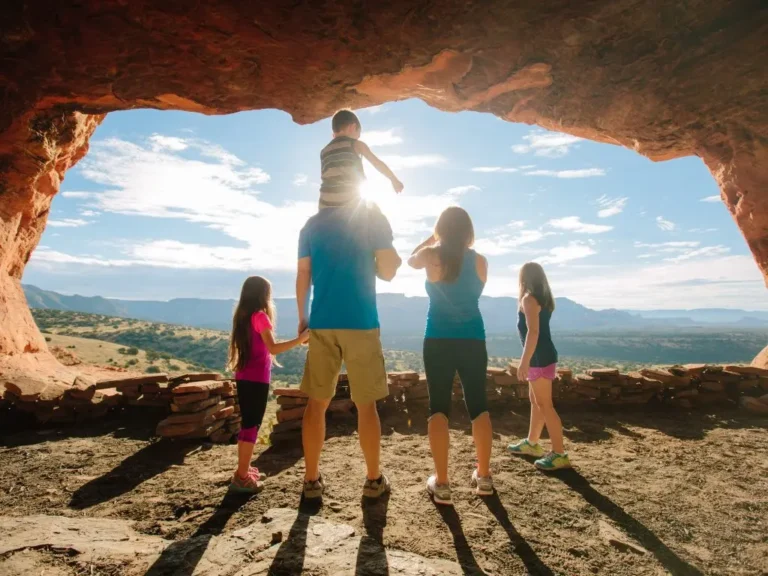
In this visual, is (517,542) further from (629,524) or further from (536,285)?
(536,285)

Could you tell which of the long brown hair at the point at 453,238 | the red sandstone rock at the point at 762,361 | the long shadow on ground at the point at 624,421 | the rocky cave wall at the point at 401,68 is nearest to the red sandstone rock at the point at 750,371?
the long shadow on ground at the point at 624,421

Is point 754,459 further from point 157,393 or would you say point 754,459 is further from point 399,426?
point 157,393

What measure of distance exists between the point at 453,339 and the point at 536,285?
5.10ft

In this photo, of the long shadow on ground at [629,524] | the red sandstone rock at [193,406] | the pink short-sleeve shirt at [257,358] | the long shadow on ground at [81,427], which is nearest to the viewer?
the long shadow on ground at [629,524]

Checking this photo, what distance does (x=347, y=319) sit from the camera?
2852mm

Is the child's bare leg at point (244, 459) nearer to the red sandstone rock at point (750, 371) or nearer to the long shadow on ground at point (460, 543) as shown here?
the long shadow on ground at point (460, 543)

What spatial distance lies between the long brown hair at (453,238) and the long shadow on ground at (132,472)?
11.5ft

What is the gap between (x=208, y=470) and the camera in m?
4.07

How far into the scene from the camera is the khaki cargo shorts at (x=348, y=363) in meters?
2.87

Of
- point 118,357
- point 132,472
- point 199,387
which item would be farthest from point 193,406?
point 118,357

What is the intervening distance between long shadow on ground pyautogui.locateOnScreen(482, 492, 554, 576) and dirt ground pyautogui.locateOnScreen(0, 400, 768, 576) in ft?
0.03

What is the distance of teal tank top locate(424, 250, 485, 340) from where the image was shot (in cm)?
320

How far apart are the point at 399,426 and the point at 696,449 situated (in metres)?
3.80

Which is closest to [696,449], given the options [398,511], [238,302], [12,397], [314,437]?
[398,511]
